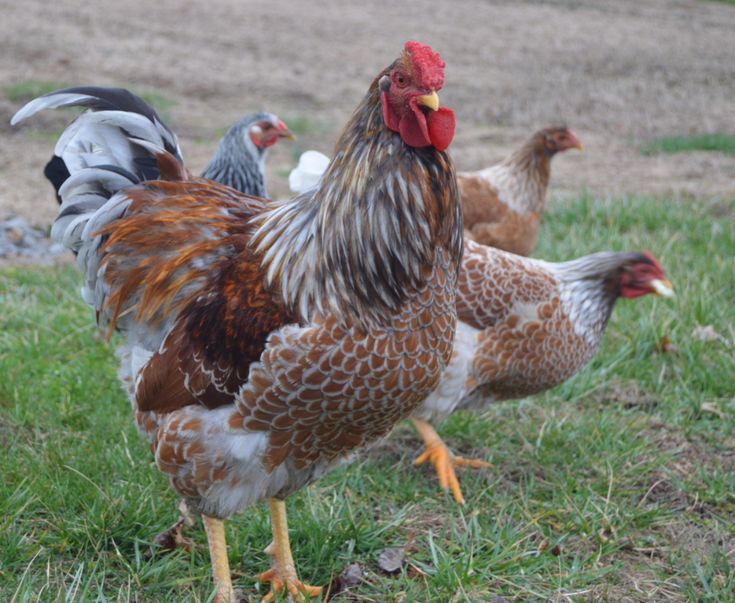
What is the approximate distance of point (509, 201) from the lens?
6.50 metres

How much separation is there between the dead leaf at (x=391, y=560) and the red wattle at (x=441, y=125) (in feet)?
5.85

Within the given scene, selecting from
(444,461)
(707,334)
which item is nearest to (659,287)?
(707,334)

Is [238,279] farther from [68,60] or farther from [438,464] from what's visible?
[68,60]

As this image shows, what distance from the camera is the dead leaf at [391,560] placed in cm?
349

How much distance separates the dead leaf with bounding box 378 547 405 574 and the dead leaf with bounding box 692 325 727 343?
9.17 feet

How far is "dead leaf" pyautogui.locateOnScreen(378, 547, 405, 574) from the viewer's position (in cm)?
349

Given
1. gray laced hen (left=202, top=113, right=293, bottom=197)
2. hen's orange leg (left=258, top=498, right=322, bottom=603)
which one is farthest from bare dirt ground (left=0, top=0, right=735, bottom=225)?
hen's orange leg (left=258, top=498, right=322, bottom=603)

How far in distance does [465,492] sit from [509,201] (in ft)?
9.58

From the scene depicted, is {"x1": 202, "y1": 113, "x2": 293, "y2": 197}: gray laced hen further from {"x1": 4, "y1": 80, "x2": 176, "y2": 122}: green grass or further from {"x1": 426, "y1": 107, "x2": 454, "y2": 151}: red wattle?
{"x1": 4, "y1": 80, "x2": 176, "y2": 122}: green grass

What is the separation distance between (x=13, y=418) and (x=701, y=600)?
10.7ft

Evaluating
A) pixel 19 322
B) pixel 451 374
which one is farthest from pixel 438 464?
pixel 19 322

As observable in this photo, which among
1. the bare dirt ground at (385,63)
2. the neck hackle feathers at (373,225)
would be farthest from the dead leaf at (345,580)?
the bare dirt ground at (385,63)

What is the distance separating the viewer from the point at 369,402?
2.78 metres

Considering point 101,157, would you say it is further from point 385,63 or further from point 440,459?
point 385,63
